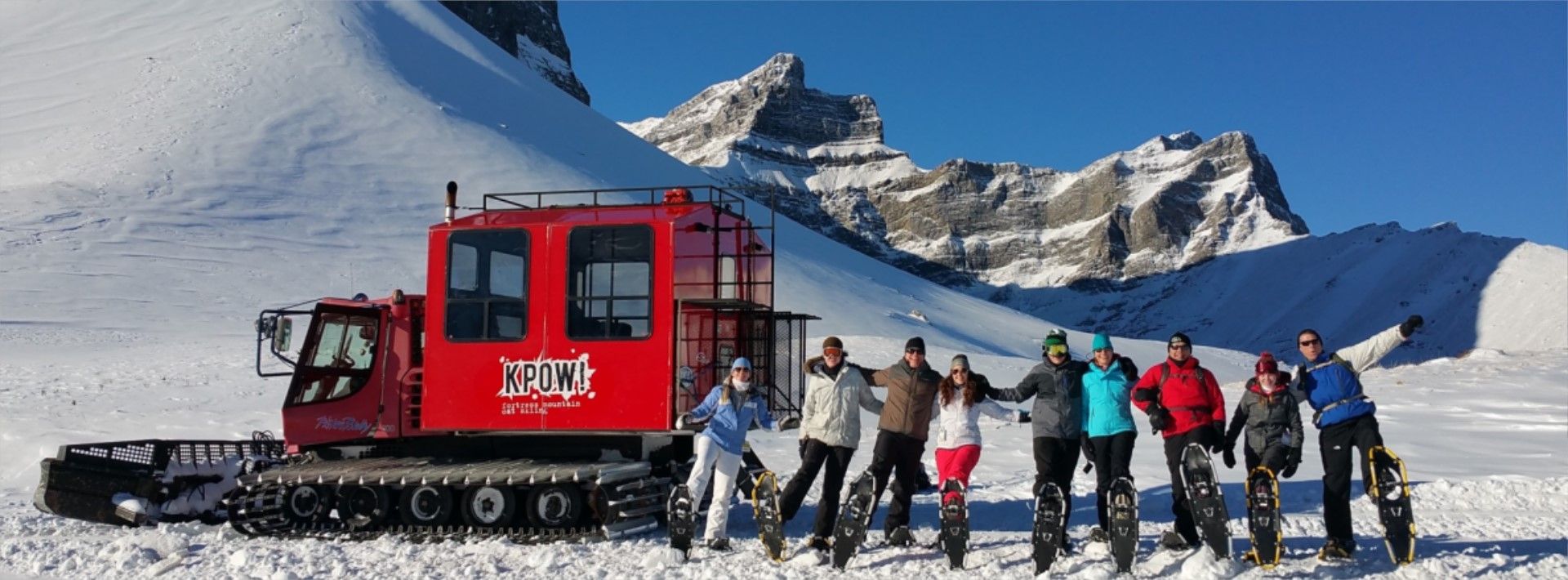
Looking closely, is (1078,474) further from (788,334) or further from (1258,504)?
(1258,504)

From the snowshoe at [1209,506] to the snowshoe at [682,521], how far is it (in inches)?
140

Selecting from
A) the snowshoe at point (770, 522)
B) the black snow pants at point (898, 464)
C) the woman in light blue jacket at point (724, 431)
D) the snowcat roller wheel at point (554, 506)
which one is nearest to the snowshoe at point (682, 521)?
the woman in light blue jacket at point (724, 431)

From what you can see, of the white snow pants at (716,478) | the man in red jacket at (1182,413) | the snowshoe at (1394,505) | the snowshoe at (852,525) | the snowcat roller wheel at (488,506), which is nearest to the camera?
the snowshoe at (1394,505)

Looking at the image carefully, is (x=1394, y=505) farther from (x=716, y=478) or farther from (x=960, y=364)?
(x=716, y=478)

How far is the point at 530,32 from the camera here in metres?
138

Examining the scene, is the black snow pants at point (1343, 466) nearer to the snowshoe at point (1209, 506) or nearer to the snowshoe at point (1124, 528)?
the snowshoe at point (1209, 506)

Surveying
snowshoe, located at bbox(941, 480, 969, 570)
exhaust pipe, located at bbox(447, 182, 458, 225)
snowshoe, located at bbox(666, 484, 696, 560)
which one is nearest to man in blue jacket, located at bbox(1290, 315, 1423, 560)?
snowshoe, located at bbox(941, 480, 969, 570)

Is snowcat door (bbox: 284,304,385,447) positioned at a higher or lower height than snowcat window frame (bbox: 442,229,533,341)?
lower

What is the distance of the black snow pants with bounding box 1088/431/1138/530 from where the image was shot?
8.85 meters

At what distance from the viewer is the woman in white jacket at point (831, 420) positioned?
376 inches

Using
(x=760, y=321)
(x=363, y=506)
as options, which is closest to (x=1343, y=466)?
(x=760, y=321)

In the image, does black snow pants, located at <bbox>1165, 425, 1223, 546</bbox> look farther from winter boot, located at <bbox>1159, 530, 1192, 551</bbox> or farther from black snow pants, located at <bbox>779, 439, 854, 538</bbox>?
black snow pants, located at <bbox>779, 439, 854, 538</bbox>

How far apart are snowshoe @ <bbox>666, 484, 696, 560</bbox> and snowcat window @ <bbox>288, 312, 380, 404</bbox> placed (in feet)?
13.1

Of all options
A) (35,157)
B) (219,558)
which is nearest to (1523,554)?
(219,558)
